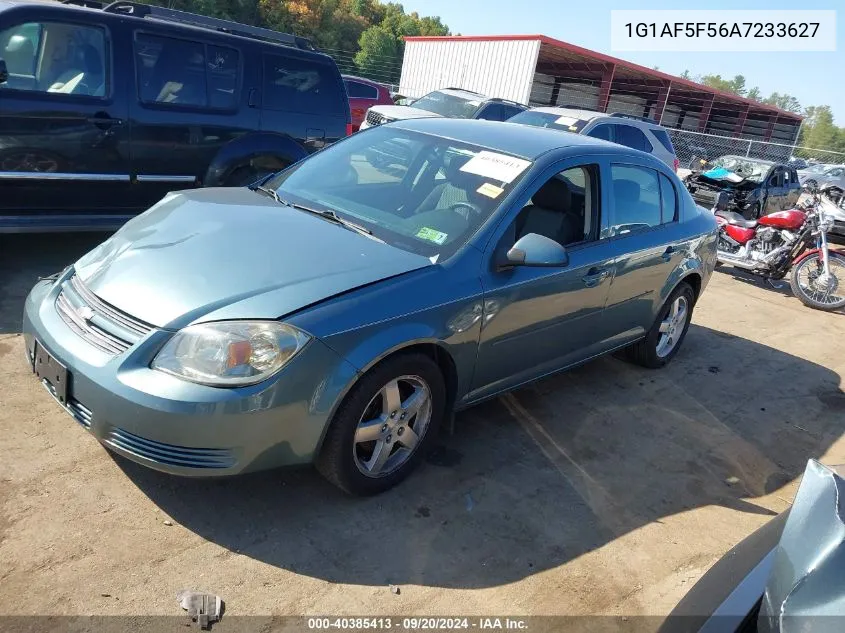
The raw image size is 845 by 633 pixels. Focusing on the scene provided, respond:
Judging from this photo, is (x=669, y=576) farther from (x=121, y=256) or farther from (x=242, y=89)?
(x=242, y=89)

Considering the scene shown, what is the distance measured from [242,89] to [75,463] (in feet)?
13.1

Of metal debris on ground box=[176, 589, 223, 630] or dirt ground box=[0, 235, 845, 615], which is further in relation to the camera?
dirt ground box=[0, 235, 845, 615]

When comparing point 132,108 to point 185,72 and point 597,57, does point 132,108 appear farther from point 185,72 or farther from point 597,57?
point 597,57

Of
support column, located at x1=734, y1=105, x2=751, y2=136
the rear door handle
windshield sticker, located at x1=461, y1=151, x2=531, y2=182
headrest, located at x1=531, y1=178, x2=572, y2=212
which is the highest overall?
support column, located at x1=734, y1=105, x2=751, y2=136

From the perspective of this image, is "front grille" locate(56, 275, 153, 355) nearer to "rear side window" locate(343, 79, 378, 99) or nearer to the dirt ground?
the dirt ground

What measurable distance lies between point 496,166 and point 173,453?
7.27 feet

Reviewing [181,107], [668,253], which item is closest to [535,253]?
[668,253]

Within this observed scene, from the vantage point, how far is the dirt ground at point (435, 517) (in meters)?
2.48

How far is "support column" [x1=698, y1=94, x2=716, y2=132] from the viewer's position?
38.2m

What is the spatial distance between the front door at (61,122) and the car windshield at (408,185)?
201 centimetres

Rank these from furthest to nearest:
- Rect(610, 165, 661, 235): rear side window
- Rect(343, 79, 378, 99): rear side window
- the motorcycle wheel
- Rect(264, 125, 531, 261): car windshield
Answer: Rect(343, 79, 378, 99): rear side window < the motorcycle wheel < Rect(610, 165, 661, 235): rear side window < Rect(264, 125, 531, 261): car windshield

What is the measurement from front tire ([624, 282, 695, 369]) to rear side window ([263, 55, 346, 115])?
378 cm

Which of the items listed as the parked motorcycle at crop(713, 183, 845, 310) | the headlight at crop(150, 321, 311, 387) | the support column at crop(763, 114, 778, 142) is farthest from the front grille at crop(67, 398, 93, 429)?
the support column at crop(763, 114, 778, 142)

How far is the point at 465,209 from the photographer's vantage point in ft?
11.1
